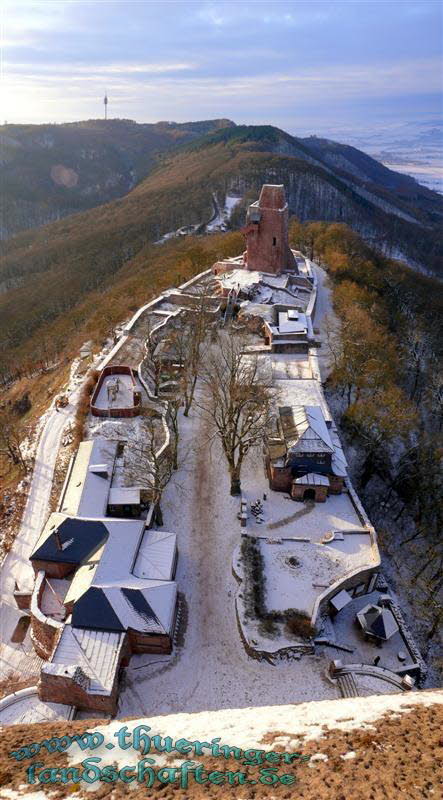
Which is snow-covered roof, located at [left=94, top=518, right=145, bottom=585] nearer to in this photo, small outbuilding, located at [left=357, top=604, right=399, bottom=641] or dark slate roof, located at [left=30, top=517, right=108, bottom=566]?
dark slate roof, located at [left=30, top=517, right=108, bottom=566]

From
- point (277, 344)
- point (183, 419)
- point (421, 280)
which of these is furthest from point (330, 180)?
point (183, 419)

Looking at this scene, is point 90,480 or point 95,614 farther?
point 90,480

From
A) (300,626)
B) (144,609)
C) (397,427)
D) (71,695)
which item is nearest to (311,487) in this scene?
(397,427)

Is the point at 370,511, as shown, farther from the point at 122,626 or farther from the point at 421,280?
the point at 421,280

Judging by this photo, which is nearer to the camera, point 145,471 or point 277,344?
point 145,471

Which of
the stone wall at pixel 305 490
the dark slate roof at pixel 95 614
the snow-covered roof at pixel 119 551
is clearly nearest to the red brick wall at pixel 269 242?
the stone wall at pixel 305 490

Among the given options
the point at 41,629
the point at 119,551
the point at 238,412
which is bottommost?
the point at 41,629

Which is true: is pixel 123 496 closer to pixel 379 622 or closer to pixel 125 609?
pixel 125 609
